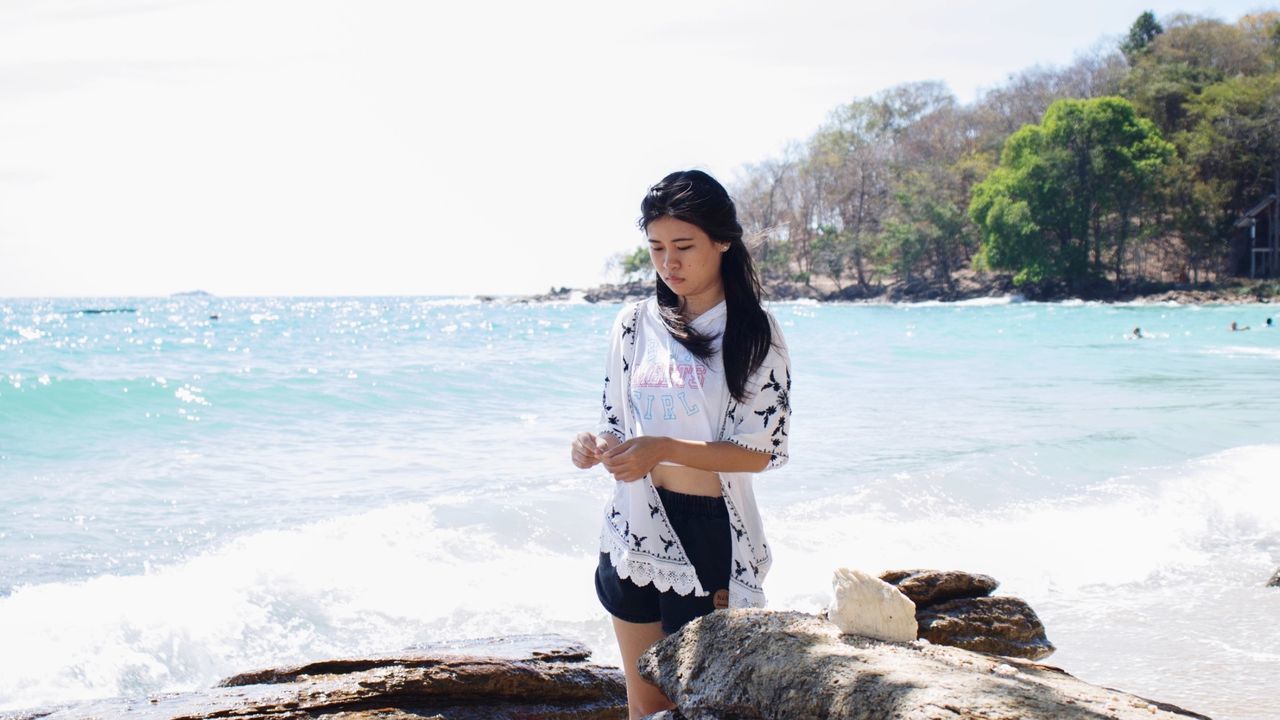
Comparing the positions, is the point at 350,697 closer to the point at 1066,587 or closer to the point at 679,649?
the point at 679,649

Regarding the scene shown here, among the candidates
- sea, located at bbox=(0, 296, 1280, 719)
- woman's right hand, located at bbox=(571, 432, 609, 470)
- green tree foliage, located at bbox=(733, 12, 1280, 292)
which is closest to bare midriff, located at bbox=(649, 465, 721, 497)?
woman's right hand, located at bbox=(571, 432, 609, 470)

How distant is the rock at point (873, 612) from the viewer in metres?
2.13

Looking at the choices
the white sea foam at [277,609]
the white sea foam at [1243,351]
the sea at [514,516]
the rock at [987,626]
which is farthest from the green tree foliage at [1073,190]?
the rock at [987,626]

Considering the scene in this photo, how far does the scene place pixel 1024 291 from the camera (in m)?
53.8

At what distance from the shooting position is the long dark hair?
2.27 metres

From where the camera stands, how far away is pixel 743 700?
6.48ft

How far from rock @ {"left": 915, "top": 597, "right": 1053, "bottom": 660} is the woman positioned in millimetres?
2091

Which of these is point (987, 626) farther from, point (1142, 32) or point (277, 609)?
point (1142, 32)

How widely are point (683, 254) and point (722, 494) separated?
522mm

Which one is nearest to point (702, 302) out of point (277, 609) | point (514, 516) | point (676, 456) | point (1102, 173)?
point (676, 456)

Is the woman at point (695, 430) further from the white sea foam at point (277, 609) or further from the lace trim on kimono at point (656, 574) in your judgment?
the white sea foam at point (277, 609)

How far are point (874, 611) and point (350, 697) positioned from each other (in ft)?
5.01

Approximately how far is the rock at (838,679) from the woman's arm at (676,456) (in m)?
0.30

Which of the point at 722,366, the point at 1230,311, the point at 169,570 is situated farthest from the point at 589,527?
the point at 1230,311
